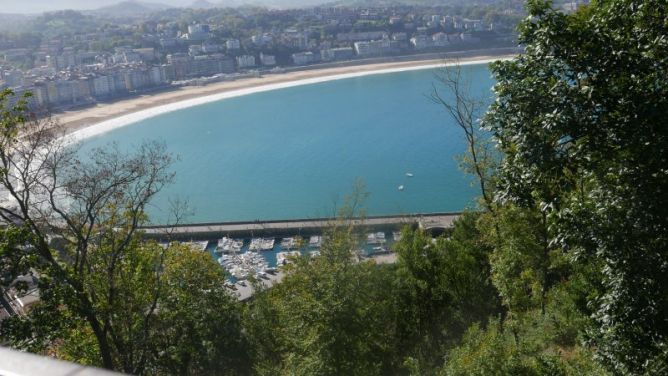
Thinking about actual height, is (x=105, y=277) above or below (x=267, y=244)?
above

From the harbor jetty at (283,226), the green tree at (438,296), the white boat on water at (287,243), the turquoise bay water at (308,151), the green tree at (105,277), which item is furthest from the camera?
the turquoise bay water at (308,151)

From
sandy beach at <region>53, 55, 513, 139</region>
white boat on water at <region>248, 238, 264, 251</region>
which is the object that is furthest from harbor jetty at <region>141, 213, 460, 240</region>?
sandy beach at <region>53, 55, 513, 139</region>

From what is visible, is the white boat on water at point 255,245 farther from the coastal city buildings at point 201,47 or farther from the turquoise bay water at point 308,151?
the coastal city buildings at point 201,47

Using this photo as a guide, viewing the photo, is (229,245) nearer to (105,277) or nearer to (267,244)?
(267,244)

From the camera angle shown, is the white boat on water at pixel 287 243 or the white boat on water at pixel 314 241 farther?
the white boat on water at pixel 287 243

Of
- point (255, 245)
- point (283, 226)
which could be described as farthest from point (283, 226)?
point (255, 245)

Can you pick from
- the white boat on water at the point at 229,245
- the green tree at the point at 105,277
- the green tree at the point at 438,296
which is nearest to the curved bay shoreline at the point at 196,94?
the white boat on water at the point at 229,245

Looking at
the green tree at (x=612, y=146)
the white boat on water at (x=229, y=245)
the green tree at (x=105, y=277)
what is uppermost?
the green tree at (x=612, y=146)
